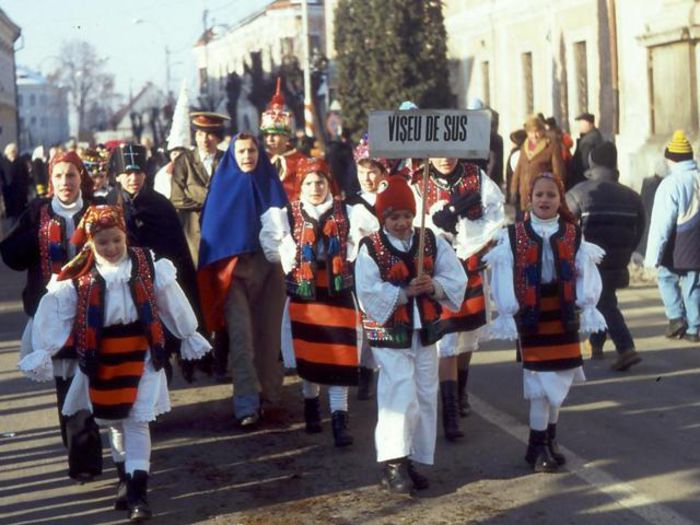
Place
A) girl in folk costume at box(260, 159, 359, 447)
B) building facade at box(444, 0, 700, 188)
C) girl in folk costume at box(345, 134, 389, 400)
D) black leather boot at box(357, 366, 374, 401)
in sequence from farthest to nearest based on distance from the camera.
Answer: building facade at box(444, 0, 700, 188) → black leather boot at box(357, 366, 374, 401) → girl in folk costume at box(345, 134, 389, 400) → girl in folk costume at box(260, 159, 359, 447)

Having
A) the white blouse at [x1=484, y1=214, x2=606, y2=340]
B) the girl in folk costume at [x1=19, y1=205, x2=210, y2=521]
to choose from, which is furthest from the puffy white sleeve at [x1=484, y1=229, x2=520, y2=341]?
the girl in folk costume at [x1=19, y1=205, x2=210, y2=521]

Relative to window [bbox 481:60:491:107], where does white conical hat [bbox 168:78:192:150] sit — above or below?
below

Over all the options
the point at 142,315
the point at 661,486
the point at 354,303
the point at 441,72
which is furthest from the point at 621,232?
the point at 441,72

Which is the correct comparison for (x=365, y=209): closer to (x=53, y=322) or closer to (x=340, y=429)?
(x=340, y=429)

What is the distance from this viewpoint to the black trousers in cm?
834

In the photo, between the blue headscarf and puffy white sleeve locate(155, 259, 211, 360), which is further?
the blue headscarf

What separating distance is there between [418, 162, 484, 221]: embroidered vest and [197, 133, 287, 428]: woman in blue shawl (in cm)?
117

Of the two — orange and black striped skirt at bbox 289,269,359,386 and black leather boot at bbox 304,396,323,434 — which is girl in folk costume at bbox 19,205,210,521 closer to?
orange and black striped skirt at bbox 289,269,359,386

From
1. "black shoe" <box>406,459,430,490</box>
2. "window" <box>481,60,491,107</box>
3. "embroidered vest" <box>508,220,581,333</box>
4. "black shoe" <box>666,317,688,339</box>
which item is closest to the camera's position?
"black shoe" <box>406,459,430,490</box>

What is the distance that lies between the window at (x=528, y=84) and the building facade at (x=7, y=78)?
208 feet

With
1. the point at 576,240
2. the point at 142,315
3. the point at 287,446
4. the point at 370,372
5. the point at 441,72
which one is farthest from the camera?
the point at 441,72

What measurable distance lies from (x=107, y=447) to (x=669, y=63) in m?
12.7

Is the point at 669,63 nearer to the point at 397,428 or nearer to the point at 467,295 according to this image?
the point at 467,295

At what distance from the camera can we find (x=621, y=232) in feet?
39.9
